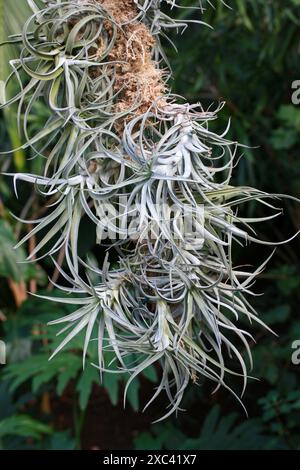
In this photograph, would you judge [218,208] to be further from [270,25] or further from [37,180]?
[270,25]

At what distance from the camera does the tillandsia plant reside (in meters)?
0.47

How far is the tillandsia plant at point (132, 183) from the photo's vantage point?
474mm

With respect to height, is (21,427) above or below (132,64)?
below

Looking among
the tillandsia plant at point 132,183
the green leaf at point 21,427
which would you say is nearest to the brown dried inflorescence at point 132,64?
the tillandsia plant at point 132,183

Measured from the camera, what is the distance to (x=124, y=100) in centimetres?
50

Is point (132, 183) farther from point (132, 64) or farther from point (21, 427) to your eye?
point (21, 427)

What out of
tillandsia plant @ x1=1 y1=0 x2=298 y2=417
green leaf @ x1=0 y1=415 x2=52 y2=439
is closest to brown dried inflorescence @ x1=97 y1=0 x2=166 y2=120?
tillandsia plant @ x1=1 y1=0 x2=298 y2=417

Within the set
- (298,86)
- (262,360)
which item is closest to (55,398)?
(262,360)

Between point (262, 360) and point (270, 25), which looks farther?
point (262, 360)

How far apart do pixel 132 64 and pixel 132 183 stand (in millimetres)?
91

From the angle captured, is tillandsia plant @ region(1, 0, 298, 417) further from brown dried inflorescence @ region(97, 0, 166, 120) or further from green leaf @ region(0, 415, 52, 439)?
green leaf @ region(0, 415, 52, 439)

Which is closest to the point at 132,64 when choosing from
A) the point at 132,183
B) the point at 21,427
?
the point at 132,183

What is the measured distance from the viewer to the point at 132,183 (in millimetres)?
473
